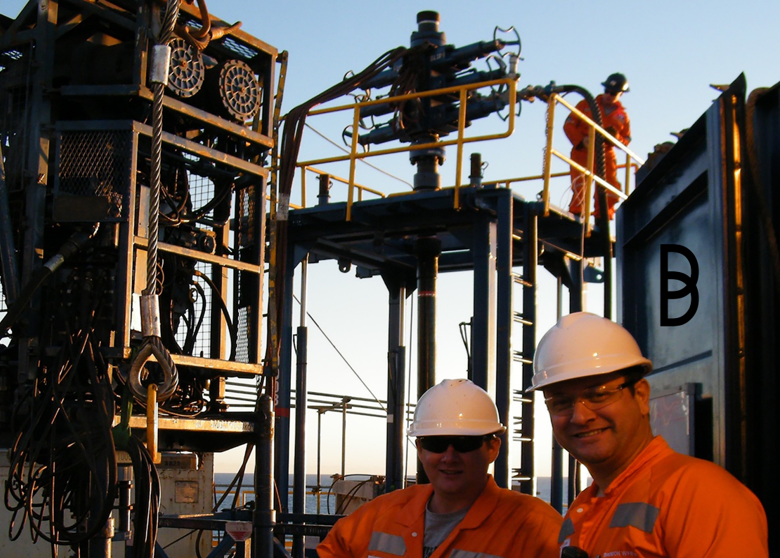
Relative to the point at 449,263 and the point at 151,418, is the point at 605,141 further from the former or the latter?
the point at 151,418

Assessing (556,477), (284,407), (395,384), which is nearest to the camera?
(284,407)

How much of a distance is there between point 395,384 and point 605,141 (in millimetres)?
4719

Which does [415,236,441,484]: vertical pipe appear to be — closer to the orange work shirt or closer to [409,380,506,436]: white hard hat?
the orange work shirt

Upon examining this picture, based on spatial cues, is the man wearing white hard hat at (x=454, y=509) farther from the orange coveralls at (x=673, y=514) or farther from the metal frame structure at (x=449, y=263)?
the metal frame structure at (x=449, y=263)

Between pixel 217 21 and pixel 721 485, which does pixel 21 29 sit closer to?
pixel 217 21

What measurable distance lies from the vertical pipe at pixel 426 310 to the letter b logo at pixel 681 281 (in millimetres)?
7717

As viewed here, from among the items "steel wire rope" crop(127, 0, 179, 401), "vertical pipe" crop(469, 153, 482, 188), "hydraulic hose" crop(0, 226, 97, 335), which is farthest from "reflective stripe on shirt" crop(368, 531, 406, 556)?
"vertical pipe" crop(469, 153, 482, 188)

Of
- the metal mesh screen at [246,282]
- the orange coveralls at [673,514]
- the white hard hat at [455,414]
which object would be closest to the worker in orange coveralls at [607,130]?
the metal mesh screen at [246,282]

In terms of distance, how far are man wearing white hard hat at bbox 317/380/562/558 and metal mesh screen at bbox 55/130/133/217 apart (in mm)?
3770

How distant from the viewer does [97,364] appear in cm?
683

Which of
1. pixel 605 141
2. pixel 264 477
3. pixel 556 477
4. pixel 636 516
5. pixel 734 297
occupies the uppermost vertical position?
pixel 605 141

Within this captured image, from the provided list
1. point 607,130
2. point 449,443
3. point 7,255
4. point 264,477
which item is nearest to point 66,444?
point 7,255

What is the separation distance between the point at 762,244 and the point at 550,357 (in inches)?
34.4

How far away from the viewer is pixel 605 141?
40.6 feet
